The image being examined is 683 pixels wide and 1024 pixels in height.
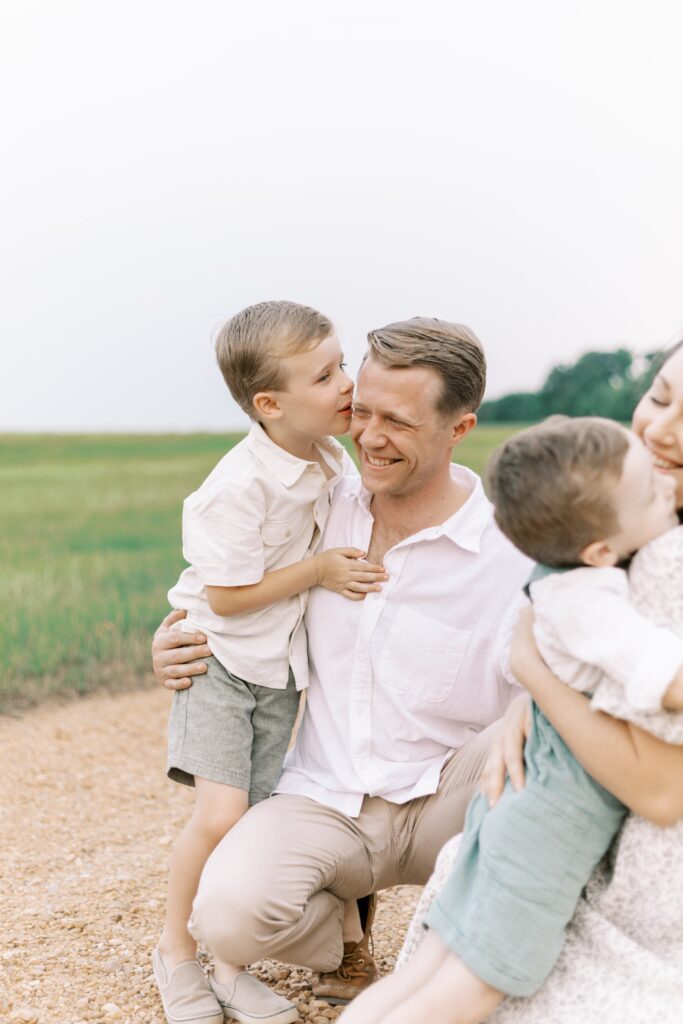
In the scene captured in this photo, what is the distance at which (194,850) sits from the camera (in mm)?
3201

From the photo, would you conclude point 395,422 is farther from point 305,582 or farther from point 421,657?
point 421,657

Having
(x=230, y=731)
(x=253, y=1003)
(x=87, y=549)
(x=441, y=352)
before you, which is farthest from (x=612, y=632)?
(x=87, y=549)

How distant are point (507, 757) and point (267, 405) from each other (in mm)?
1329

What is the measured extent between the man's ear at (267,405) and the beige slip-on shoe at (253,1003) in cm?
157

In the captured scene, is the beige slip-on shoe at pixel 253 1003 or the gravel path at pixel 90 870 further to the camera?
the gravel path at pixel 90 870

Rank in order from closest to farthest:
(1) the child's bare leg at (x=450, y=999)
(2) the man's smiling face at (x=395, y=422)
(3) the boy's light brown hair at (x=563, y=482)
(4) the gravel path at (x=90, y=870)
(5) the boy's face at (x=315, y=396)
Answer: (3) the boy's light brown hair at (x=563, y=482), (1) the child's bare leg at (x=450, y=999), (2) the man's smiling face at (x=395, y=422), (5) the boy's face at (x=315, y=396), (4) the gravel path at (x=90, y=870)

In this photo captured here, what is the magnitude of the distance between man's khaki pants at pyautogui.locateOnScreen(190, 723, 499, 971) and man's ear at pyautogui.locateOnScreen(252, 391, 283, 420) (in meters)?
1.04

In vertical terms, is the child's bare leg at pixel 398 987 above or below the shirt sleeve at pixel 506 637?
below

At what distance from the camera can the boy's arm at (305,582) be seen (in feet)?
10.3

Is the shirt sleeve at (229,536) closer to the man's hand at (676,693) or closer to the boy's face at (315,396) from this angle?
the boy's face at (315,396)

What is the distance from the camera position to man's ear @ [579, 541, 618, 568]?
2.10 meters

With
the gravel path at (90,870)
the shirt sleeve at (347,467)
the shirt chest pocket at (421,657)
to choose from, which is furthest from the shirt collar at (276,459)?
the gravel path at (90,870)

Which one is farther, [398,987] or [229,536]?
[229,536]

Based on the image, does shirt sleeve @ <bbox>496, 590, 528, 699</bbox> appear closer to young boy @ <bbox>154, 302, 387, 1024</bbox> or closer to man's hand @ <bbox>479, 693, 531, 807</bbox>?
young boy @ <bbox>154, 302, 387, 1024</bbox>
